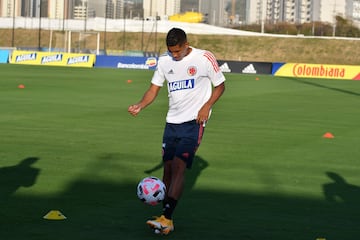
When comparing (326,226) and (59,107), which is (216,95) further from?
(59,107)

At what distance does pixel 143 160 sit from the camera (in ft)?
45.8

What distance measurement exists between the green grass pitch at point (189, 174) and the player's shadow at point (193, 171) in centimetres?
3

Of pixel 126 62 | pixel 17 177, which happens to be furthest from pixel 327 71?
Answer: pixel 17 177

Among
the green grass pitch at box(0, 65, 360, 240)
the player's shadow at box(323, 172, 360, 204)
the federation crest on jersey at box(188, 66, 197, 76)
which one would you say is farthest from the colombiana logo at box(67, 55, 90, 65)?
the federation crest on jersey at box(188, 66, 197, 76)

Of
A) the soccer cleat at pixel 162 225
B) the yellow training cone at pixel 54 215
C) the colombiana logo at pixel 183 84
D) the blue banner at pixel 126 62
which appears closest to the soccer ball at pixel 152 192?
the soccer cleat at pixel 162 225

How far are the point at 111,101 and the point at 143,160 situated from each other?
14.2 meters

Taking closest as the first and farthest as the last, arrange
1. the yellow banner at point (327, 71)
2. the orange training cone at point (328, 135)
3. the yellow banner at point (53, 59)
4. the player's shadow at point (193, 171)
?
the player's shadow at point (193, 171) < the orange training cone at point (328, 135) < the yellow banner at point (327, 71) < the yellow banner at point (53, 59)

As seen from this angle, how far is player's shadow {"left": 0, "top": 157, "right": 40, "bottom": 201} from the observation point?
34.9 ft

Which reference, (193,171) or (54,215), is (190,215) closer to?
(54,215)

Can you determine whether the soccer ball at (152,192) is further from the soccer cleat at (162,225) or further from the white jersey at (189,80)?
the white jersey at (189,80)

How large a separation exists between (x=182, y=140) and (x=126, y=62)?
2162 inches

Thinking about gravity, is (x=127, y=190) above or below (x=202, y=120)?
below

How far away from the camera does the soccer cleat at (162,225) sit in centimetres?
843

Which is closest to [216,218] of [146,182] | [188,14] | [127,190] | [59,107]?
[146,182]
